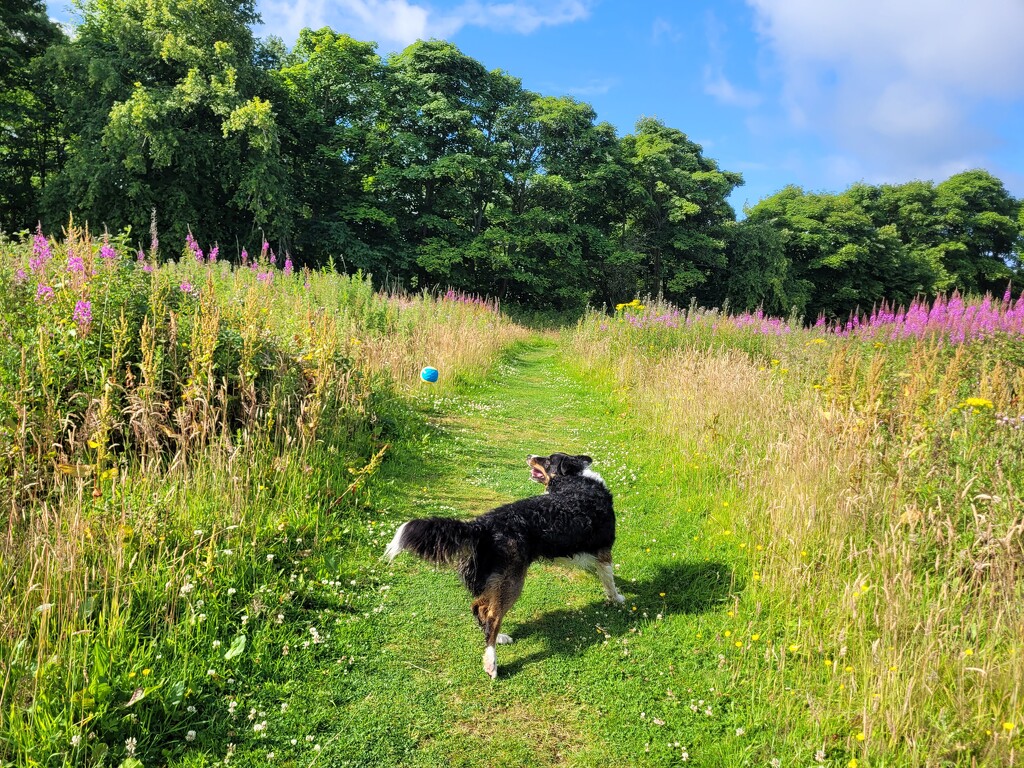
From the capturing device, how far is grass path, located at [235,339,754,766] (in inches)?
98.3

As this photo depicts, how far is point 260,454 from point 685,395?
5150 millimetres

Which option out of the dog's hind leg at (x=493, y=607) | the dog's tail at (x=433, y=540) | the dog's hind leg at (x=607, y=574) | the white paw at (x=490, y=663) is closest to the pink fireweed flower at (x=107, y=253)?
the dog's tail at (x=433, y=540)

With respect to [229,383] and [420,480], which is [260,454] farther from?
[420,480]

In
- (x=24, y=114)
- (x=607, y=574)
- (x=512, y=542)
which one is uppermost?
(x=24, y=114)

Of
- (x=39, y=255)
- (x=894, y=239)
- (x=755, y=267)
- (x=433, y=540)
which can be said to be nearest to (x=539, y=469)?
(x=433, y=540)

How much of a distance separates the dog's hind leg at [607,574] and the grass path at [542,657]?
77mm

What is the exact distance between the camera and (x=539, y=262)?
31.8m

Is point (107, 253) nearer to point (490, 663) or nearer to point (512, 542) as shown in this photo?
point (512, 542)

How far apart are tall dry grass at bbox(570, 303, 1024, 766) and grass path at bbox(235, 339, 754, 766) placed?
29cm

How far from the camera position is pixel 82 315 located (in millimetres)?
3906

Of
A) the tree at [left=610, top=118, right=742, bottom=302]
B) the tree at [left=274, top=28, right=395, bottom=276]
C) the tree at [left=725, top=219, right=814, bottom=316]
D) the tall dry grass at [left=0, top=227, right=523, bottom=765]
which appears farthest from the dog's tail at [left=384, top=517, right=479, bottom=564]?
the tree at [left=725, top=219, right=814, bottom=316]

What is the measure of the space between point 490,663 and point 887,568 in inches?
88.7

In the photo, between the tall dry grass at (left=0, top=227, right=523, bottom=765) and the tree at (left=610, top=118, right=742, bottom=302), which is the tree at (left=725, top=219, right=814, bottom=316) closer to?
the tree at (left=610, top=118, right=742, bottom=302)

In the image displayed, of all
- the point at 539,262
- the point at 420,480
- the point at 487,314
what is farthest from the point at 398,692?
the point at 539,262
